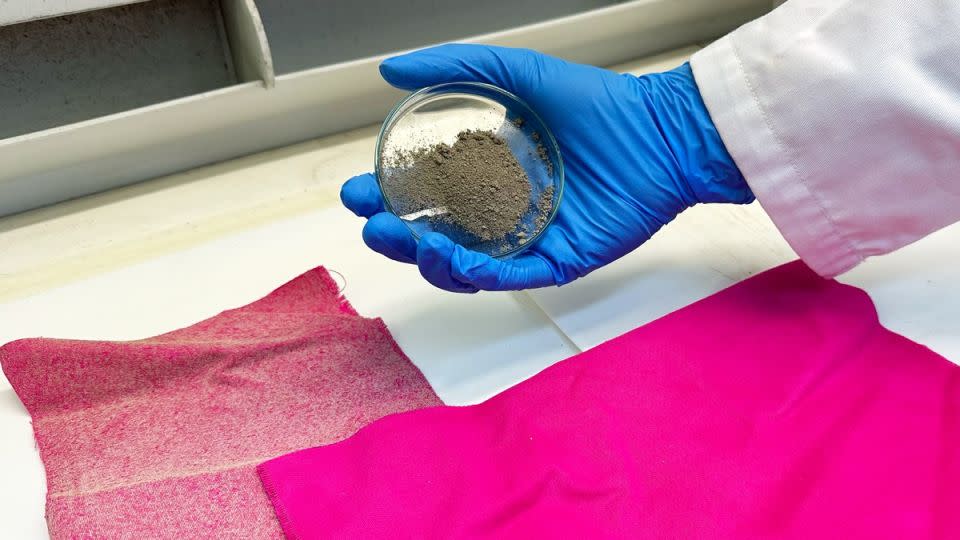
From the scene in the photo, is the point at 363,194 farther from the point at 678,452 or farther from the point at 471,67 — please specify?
the point at 678,452

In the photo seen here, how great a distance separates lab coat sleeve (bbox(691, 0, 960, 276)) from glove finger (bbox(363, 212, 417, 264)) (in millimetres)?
431

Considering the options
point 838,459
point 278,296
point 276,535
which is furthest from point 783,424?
point 278,296

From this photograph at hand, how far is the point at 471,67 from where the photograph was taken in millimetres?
1016

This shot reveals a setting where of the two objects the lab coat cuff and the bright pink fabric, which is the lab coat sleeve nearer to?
the lab coat cuff

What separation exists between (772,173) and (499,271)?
0.37 meters

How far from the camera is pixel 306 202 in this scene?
135cm

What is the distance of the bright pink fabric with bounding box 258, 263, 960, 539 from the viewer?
2.67 feet

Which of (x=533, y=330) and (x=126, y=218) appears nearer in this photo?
(x=533, y=330)

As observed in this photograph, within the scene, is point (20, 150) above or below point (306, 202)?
above

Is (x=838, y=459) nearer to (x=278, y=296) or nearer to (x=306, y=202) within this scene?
(x=278, y=296)

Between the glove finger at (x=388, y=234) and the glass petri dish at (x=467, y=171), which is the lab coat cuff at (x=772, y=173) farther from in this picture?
the glove finger at (x=388, y=234)

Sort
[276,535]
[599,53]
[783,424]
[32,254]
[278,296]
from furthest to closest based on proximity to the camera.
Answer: [599,53]
[32,254]
[278,296]
[783,424]
[276,535]

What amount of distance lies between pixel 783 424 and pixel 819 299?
0.23 metres

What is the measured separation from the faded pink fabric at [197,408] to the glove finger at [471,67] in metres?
0.32
